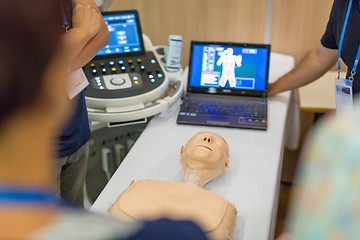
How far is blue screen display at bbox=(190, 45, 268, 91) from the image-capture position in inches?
67.7

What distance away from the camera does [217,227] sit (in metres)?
1.02

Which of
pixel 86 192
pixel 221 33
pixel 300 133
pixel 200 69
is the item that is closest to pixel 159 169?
pixel 200 69

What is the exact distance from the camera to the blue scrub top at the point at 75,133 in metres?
1.31

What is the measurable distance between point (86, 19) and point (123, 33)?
1.68 ft

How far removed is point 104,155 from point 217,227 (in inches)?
37.7

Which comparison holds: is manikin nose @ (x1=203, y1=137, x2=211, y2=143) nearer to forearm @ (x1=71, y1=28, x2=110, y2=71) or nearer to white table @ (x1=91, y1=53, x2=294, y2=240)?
white table @ (x1=91, y1=53, x2=294, y2=240)

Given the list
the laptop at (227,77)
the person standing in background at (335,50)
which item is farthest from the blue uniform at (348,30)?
the laptop at (227,77)

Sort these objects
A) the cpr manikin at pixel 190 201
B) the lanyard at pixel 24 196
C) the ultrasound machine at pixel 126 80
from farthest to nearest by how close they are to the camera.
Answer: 1. the ultrasound machine at pixel 126 80
2. the cpr manikin at pixel 190 201
3. the lanyard at pixel 24 196

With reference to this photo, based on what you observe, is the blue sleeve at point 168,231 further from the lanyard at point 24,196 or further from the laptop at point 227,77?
the laptop at point 227,77

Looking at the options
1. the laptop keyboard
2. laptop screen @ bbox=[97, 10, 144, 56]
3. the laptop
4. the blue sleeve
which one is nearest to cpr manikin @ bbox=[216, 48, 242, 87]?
the laptop

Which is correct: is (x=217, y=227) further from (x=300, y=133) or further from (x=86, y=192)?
(x=300, y=133)

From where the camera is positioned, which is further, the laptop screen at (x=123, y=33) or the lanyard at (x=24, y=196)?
the laptop screen at (x=123, y=33)

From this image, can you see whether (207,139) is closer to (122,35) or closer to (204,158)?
(204,158)

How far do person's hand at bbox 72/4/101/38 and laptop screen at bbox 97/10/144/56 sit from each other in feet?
1.41
